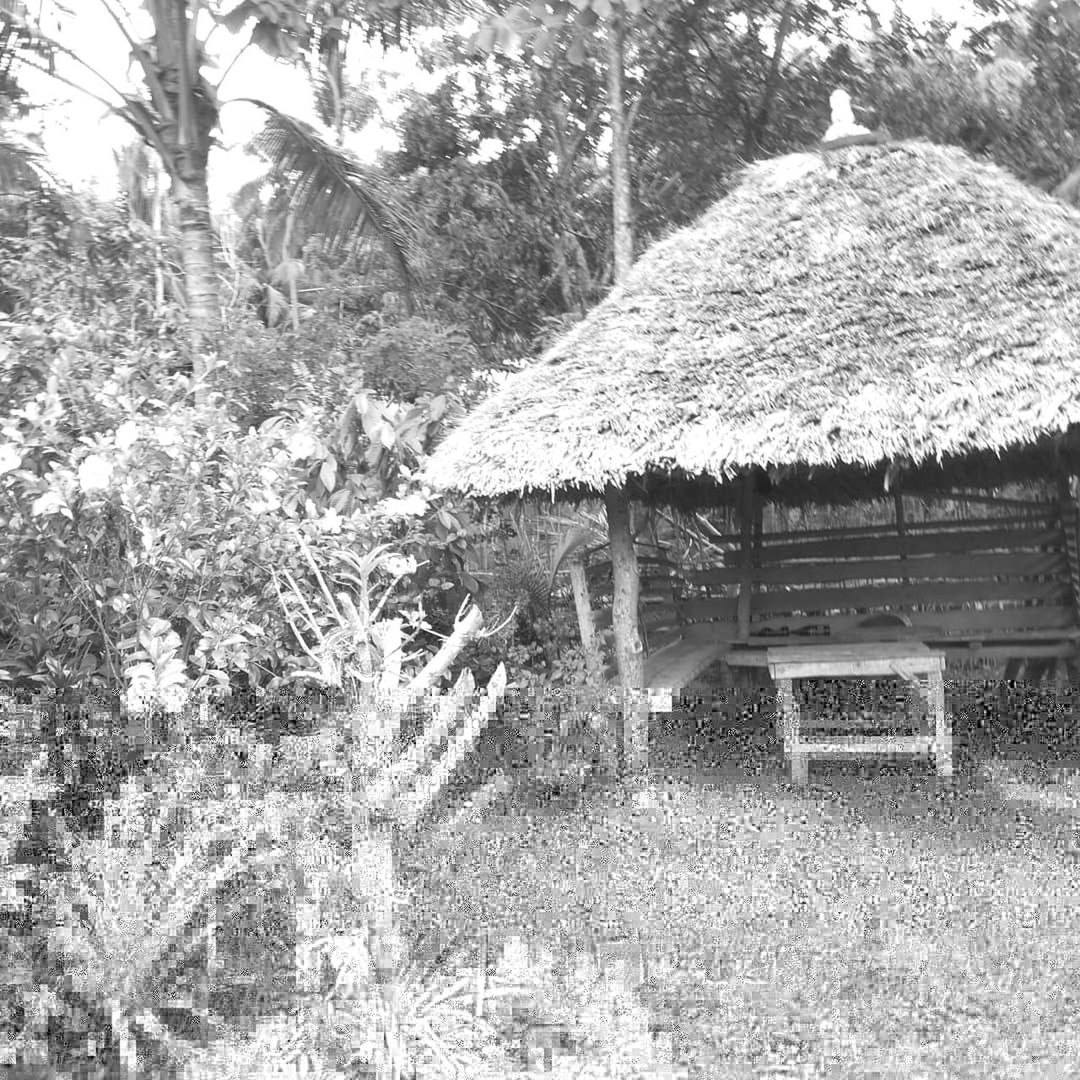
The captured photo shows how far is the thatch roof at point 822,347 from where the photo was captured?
4.68 meters

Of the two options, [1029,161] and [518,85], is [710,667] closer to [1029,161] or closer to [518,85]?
[1029,161]

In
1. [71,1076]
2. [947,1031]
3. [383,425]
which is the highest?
[383,425]

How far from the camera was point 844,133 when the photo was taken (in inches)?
272

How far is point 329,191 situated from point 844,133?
354 cm

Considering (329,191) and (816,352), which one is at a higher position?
(329,191)

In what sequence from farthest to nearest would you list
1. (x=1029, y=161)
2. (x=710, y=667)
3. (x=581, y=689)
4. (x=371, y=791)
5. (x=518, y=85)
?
(x=518, y=85) → (x=1029, y=161) → (x=710, y=667) → (x=581, y=689) → (x=371, y=791)

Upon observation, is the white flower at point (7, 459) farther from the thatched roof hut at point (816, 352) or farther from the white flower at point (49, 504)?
the thatched roof hut at point (816, 352)

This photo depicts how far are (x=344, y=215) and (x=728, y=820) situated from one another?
5.26 m

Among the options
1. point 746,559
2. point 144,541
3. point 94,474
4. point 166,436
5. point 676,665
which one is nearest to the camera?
point 94,474

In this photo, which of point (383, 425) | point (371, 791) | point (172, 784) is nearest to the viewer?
point (371, 791)

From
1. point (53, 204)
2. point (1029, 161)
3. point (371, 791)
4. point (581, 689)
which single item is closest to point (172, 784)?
point (371, 791)

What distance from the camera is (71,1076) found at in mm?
2164

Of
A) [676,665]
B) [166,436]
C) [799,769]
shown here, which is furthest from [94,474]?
[676,665]

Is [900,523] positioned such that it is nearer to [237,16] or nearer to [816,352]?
[816,352]
